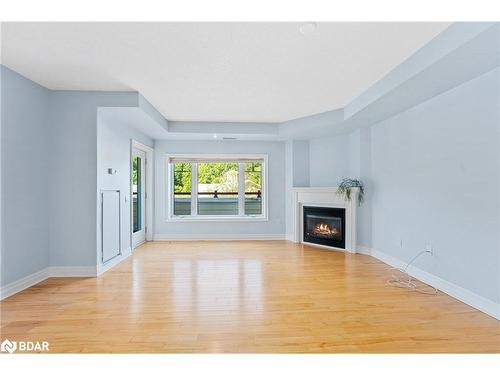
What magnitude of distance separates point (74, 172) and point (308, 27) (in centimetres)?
335

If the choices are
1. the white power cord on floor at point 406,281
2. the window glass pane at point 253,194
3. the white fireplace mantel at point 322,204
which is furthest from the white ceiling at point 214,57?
the window glass pane at point 253,194

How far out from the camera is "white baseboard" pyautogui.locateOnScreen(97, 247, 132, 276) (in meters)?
3.74

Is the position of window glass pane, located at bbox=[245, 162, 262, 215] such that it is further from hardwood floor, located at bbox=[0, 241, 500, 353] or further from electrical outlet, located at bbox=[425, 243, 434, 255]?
electrical outlet, located at bbox=[425, 243, 434, 255]

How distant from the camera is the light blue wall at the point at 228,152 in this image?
6066mm

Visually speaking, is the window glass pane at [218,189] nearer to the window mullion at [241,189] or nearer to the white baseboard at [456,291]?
the window mullion at [241,189]

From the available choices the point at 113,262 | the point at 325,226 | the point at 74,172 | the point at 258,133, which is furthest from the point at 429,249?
the point at 74,172

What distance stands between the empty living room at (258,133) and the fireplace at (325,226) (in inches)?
1.5

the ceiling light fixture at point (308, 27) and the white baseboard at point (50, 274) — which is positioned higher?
the ceiling light fixture at point (308, 27)

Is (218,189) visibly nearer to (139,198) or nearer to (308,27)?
(139,198)

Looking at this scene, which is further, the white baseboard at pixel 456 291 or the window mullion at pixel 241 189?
the window mullion at pixel 241 189

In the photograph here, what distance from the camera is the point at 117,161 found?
429 centimetres

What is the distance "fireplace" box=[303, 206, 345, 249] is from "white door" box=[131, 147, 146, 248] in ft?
11.4

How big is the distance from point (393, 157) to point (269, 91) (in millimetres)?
2148

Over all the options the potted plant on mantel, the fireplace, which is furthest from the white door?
the potted plant on mantel
